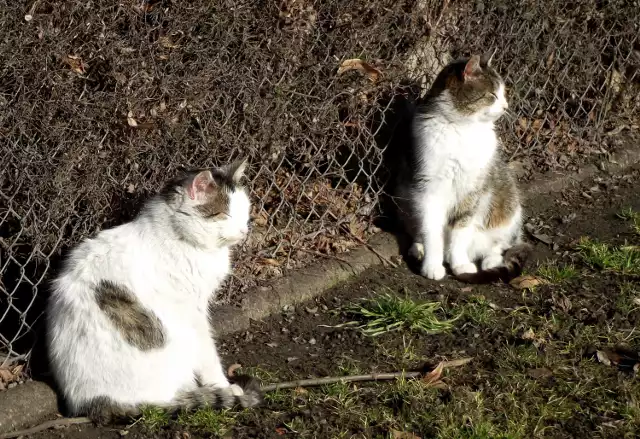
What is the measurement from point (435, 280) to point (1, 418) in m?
2.69

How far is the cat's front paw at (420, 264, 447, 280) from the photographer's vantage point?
527cm

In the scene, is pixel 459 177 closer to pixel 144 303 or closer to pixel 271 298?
pixel 271 298

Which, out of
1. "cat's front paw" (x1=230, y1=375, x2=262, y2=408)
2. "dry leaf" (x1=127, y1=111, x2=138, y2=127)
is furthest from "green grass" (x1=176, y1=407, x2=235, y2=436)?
"dry leaf" (x1=127, y1=111, x2=138, y2=127)

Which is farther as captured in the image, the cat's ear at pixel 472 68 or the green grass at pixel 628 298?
the cat's ear at pixel 472 68

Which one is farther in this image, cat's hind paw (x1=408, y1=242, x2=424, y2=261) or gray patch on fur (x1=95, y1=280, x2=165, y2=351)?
cat's hind paw (x1=408, y1=242, x2=424, y2=261)

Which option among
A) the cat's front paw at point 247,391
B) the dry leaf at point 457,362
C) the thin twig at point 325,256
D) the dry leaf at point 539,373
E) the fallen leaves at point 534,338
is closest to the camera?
the cat's front paw at point 247,391

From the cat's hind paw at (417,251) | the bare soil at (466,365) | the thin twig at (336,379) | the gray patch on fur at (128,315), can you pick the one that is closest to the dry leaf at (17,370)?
the bare soil at (466,365)

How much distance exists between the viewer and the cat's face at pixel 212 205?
12.3 feet

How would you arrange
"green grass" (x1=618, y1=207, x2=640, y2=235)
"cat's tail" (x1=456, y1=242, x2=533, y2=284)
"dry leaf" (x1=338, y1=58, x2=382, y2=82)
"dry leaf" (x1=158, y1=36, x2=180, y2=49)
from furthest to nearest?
"green grass" (x1=618, y1=207, x2=640, y2=235) → "cat's tail" (x1=456, y1=242, x2=533, y2=284) → "dry leaf" (x1=338, y1=58, x2=382, y2=82) → "dry leaf" (x1=158, y1=36, x2=180, y2=49)

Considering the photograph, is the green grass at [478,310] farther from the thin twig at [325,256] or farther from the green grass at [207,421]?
the green grass at [207,421]

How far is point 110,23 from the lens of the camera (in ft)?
12.5

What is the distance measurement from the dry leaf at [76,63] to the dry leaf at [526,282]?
2829 millimetres

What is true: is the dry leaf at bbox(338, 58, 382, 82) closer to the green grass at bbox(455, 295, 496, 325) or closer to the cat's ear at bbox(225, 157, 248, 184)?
the cat's ear at bbox(225, 157, 248, 184)

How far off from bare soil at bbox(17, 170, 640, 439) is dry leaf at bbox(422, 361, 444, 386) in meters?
0.05
